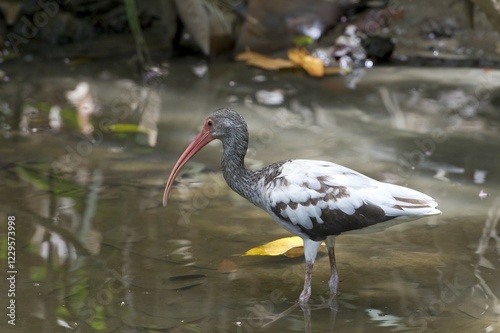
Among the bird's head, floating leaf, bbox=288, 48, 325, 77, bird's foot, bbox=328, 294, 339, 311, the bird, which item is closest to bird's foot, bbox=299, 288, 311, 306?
Answer: the bird

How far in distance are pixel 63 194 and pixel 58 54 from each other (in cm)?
445

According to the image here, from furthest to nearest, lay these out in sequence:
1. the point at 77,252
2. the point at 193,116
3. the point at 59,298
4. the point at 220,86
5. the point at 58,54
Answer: the point at 58,54 < the point at 220,86 < the point at 193,116 < the point at 77,252 < the point at 59,298

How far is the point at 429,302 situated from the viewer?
471cm

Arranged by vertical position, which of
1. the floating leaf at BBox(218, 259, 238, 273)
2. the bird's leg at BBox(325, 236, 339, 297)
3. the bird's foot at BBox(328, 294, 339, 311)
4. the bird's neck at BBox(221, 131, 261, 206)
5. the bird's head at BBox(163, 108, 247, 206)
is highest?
the bird's head at BBox(163, 108, 247, 206)

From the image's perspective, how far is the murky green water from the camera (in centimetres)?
461

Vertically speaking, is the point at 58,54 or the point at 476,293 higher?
the point at 476,293

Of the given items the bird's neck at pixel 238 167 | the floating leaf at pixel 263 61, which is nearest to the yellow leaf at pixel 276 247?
the bird's neck at pixel 238 167

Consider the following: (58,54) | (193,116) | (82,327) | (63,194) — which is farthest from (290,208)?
(58,54)

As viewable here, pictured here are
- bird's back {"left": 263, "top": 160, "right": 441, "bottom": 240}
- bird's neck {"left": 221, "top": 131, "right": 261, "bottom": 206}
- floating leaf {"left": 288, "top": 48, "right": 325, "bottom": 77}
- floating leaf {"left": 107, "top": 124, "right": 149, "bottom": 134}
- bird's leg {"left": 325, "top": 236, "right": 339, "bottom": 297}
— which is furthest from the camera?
floating leaf {"left": 288, "top": 48, "right": 325, "bottom": 77}

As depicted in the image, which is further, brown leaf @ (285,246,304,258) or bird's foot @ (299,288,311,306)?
brown leaf @ (285,246,304,258)

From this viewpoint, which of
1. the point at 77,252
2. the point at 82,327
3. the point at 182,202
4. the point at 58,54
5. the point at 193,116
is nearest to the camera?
the point at 82,327

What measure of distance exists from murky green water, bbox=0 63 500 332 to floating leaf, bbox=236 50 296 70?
50cm

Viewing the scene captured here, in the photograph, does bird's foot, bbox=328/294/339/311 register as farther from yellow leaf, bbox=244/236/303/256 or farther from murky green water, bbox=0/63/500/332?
yellow leaf, bbox=244/236/303/256

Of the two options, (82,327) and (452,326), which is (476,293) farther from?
(82,327)
